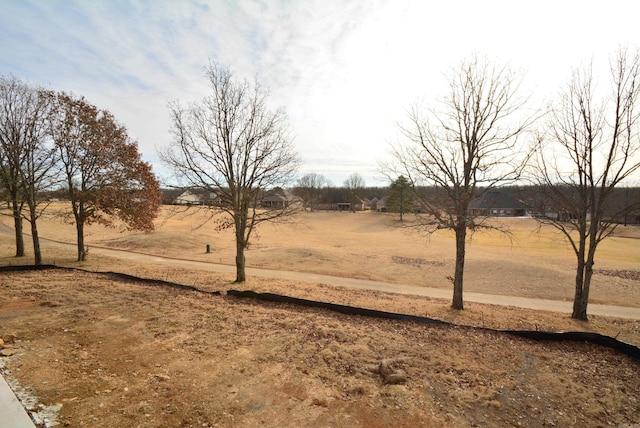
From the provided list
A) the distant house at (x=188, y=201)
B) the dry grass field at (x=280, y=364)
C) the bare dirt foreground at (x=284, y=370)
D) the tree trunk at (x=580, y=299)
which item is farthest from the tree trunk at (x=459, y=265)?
the distant house at (x=188, y=201)

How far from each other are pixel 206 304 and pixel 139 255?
18.4 meters

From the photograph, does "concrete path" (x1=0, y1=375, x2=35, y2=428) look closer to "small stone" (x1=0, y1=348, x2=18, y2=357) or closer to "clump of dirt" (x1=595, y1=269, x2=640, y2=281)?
"small stone" (x1=0, y1=348, x2=18, y2=357)

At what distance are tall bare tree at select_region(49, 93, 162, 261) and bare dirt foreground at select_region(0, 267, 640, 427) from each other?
1088cm

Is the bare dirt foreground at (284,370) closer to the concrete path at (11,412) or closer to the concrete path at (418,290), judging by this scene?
the concrete path at (11,412)

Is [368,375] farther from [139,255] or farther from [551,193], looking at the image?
[139,255]

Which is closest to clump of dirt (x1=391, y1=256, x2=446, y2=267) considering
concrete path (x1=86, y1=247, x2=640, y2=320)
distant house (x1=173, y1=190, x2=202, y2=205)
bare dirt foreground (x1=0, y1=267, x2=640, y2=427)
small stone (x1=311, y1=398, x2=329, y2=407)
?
concrete path (x1=86, y1=247, x2=640, y2=320)

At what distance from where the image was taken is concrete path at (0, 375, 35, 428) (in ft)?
13.3

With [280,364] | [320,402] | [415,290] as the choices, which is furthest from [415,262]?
[320,402]

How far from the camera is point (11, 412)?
4.31 metres

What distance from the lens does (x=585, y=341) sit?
828 centimetres

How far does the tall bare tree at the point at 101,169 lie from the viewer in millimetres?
18828

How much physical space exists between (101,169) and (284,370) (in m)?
19.3

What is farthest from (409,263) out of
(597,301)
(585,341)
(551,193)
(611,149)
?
(585,341)

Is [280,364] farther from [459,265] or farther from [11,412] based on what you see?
[459,265]
